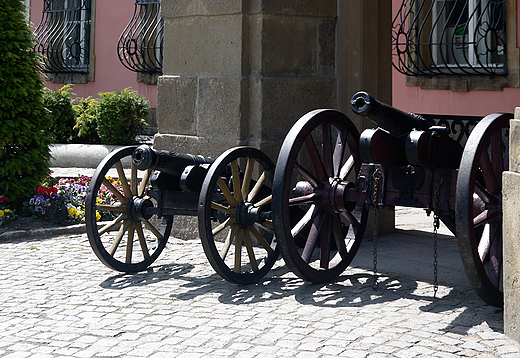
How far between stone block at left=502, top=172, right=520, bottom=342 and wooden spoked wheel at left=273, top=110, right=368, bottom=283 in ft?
3.90

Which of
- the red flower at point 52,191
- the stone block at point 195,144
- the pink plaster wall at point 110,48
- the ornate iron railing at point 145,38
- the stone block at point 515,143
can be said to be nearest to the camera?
the stone block at point 515,143

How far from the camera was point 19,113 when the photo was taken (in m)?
7.00

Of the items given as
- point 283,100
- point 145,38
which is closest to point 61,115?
point 145,38

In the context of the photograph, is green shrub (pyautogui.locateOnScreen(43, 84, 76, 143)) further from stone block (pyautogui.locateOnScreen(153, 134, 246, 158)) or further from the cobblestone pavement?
the cobblestone pavement

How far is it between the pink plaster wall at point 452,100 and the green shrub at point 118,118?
11.6 ft

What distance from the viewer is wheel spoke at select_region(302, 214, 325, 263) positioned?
475cm

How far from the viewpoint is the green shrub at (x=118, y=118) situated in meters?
9.51

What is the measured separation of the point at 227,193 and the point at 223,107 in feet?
4.50

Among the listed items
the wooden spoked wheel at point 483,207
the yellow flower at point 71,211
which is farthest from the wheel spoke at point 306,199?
the yellow flower at point 71,211

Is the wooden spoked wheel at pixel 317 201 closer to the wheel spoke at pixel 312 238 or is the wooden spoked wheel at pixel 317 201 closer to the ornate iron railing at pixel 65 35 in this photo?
the wheel spoke at pixel 312 238

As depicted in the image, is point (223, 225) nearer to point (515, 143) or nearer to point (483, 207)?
point (483, 207)

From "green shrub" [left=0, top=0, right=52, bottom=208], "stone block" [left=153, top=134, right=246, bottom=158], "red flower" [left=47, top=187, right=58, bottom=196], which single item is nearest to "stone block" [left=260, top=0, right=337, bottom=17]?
"stone block" [left=153, top=134, right=246, bottom=158]

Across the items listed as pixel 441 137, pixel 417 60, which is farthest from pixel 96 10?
pixel 441 137

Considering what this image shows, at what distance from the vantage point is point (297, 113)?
6105 mm
